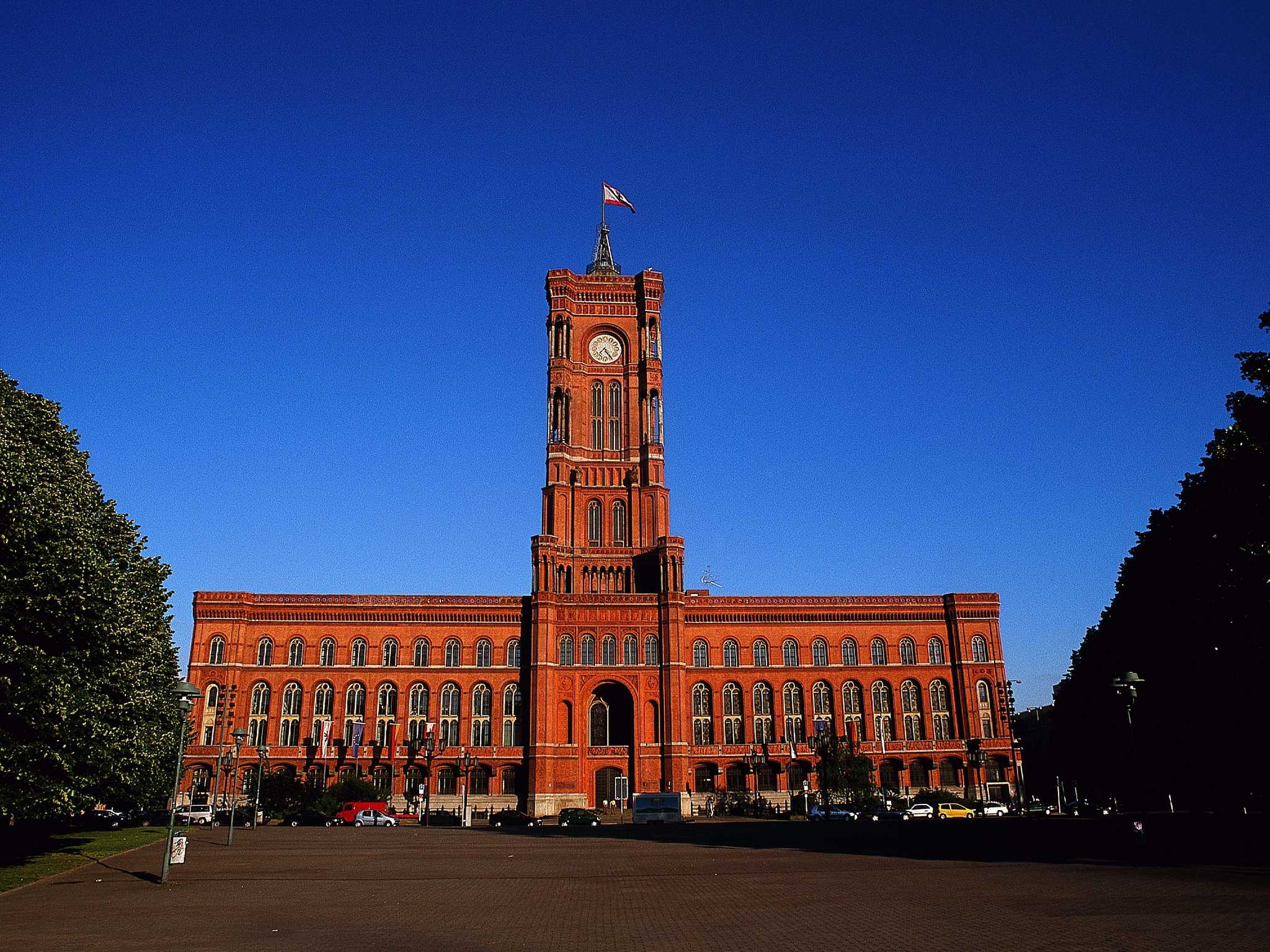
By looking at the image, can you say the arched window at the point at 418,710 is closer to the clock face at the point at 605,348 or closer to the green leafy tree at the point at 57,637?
the clock face at the point at 605,348

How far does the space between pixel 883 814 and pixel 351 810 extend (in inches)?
1383

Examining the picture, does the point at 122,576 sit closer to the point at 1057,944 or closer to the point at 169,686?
the point at 169,686

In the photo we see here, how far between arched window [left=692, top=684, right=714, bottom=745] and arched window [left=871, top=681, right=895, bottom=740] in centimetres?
1332

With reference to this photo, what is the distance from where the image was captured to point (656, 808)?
62.0 metres

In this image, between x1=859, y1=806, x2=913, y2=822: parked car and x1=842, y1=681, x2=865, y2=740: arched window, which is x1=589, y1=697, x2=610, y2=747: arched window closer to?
x1=842, y1=681, x2=865, y2=740: arched window

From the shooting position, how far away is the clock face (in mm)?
91375

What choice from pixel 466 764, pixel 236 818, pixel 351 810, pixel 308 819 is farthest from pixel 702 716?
pixel 236 818

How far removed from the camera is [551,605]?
7869cm

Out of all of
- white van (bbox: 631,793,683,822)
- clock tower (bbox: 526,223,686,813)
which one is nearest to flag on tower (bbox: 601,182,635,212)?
clock tower (bbox: 526,223,686,813)

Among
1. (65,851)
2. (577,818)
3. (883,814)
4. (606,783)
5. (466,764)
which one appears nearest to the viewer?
(65,851)

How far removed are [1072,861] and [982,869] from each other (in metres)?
3.53

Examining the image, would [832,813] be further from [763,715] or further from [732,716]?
[732,716]

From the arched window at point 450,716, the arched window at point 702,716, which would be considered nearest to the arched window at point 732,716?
the arched window at point 702,716

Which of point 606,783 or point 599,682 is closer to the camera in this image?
point 606,783
